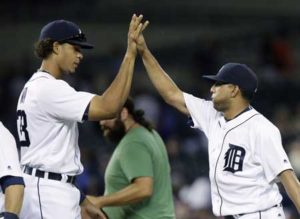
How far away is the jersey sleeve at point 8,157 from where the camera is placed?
18.7 feet

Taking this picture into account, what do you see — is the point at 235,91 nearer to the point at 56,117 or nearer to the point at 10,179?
the point at 56,117

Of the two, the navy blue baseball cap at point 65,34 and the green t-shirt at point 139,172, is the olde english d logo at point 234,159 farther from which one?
the navy blue baseball cap at point 65,34

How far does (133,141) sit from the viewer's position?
7.36m

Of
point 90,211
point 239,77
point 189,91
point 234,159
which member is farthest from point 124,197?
point 189,91

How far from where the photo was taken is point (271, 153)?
6.45 meters

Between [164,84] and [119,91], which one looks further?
[164,84]

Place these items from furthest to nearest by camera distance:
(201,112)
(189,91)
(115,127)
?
1. (189,91)
2. (115,127)
3. (201,112)

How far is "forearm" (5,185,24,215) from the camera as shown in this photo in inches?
222

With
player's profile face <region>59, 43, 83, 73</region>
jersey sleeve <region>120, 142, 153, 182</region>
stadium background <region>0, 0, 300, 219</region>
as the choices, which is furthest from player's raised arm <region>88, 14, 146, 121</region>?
stadium background <region>0, 0, 300, 219</region>

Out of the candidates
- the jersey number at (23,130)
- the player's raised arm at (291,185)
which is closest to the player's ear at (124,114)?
the jersey number at (23,130)

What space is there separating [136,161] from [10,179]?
1702mm

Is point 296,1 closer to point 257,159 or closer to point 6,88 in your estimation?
point 6,88

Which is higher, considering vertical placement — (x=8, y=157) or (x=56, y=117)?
(x=56, y=117)

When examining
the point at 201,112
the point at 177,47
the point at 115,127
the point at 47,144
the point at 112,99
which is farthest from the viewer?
the point at 177,47
